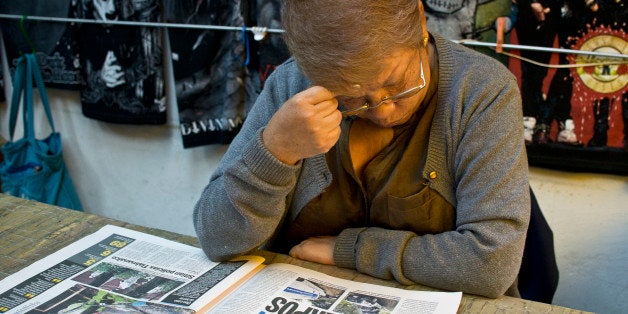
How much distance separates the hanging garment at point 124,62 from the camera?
219 centimetres

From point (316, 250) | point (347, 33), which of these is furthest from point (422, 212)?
point (347, 33)

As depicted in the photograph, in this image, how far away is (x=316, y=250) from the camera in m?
1.16

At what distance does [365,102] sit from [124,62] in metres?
Answer: 1.49

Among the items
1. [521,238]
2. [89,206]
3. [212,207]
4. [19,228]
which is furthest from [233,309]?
[89,206]

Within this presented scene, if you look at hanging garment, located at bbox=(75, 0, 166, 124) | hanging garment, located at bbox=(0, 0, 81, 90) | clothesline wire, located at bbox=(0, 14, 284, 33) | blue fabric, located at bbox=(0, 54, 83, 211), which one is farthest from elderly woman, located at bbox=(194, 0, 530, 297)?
blue fabric, located at bbox=(0, 54, 83, 211)

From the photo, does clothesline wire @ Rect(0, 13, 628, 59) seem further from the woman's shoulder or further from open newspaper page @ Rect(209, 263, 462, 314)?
open newspaper page @ Rect(209, 263, 462, 314)

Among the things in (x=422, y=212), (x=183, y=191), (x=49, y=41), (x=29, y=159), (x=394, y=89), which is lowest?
(x=183, y=191)

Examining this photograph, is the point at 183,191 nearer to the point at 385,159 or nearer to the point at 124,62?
the point at 124,62

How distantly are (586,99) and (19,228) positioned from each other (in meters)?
1.46

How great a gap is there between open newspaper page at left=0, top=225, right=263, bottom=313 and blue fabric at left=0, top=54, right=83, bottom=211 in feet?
4.68

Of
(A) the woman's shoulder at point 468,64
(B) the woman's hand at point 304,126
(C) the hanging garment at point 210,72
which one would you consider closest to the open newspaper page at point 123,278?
(B) the woman's hand at point 304,126

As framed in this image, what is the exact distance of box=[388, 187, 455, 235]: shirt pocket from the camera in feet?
3.72

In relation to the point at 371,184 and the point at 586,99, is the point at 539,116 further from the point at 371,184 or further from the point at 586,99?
the point at 371,184

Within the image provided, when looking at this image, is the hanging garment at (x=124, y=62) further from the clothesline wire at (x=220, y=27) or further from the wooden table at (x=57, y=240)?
the wooden table at (x=57, y=240)
